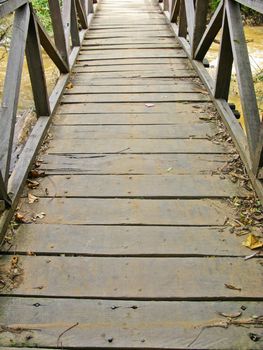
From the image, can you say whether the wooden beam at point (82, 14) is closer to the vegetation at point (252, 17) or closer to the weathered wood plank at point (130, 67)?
the weathered wood plank at point (130, 67)

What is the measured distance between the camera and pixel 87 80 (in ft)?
14.0

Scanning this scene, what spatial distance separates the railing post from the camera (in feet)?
13.3

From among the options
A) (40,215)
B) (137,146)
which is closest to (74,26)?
(137,146)

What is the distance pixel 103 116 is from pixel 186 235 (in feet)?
5.54

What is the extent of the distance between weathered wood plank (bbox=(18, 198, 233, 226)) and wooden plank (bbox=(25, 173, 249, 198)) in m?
0.06

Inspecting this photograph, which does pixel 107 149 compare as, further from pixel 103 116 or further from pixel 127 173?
pixel 103 116

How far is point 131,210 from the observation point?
A: 2.26 m

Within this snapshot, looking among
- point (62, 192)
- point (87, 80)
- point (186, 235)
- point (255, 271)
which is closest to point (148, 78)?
point (87, 80)

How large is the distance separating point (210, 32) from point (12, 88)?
7.07 feet

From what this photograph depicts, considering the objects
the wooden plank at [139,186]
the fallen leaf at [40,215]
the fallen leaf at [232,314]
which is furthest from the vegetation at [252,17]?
the fallen leaf at [232,314]

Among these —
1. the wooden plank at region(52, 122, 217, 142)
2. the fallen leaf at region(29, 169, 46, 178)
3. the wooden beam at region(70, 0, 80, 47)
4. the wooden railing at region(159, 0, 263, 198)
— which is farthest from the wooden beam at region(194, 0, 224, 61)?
the fallen leaf at region(29, 169, 46, 178)

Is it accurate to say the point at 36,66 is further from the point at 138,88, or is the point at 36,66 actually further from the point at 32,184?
the point at 138,88

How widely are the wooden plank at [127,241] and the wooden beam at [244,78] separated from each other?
663mm

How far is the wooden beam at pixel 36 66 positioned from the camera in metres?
2.94
